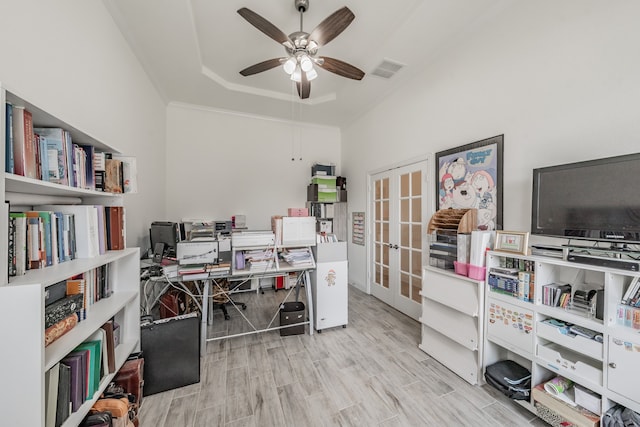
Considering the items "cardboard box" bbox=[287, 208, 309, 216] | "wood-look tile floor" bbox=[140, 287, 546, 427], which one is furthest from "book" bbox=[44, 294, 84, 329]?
"cardboard box" bbox=[287, 208, 309, 216]

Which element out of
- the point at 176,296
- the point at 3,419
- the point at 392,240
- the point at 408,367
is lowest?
the point at 408,367

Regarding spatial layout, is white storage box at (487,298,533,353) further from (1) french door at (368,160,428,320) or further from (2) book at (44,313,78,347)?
(2) book at (44,313,78,347)

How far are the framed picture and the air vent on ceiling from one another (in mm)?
1177

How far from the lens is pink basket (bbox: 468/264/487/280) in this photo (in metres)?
1.96

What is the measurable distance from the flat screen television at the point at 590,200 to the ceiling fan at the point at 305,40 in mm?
1836

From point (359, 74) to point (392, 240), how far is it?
2.22 m

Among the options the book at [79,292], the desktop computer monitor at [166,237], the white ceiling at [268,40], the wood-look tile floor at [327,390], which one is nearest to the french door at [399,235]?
the wood-look tile floor at [327,390]

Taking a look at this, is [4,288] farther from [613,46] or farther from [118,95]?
[613,46]

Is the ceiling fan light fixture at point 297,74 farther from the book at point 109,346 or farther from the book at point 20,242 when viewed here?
the book at point 109,346

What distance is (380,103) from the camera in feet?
12.5

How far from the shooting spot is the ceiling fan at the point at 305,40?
1.89m

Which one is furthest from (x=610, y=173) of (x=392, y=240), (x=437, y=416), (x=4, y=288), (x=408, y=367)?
(x=4, y=288)

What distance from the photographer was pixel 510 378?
178 centimetres

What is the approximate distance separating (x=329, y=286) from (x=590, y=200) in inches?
88.5
